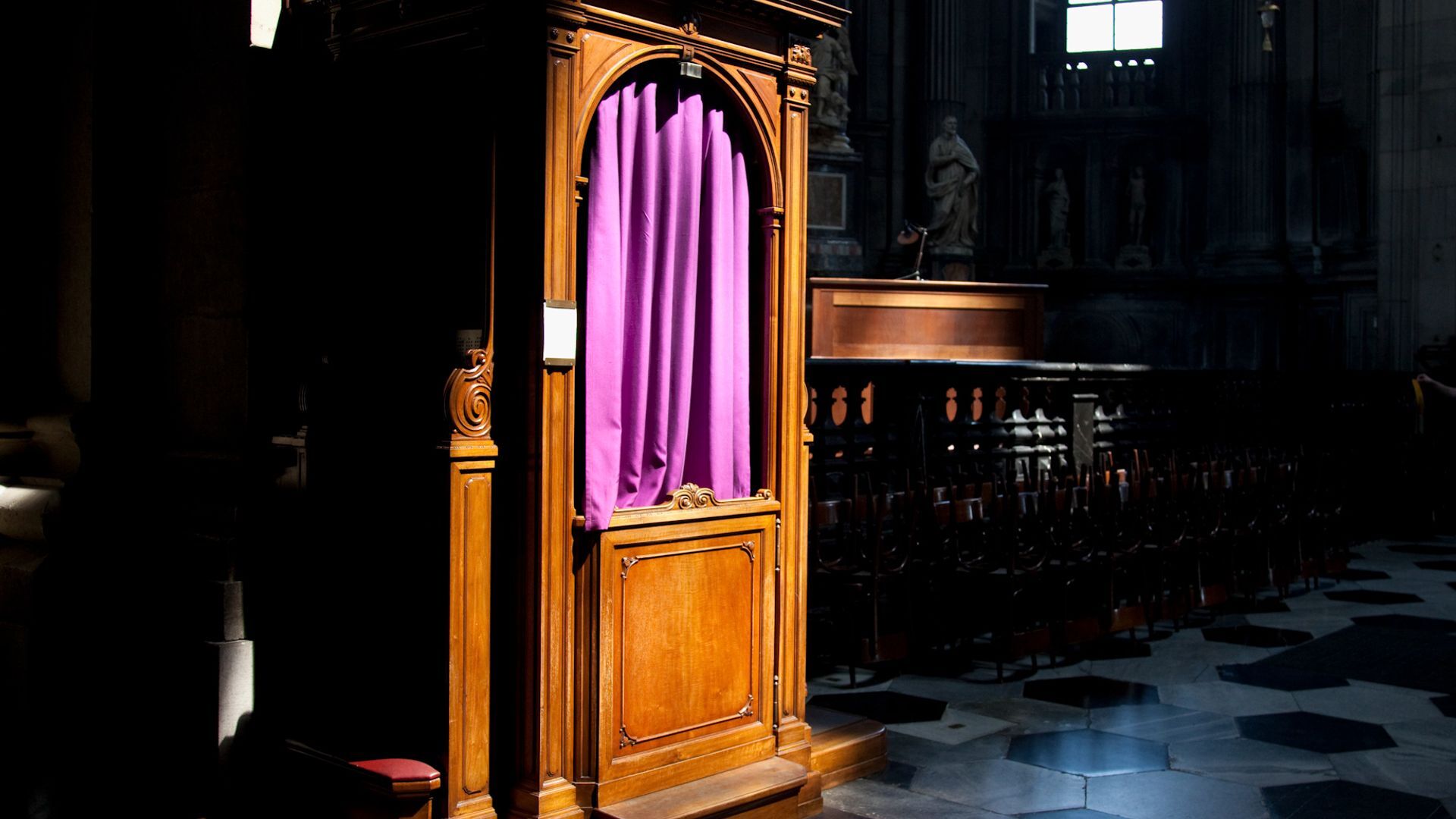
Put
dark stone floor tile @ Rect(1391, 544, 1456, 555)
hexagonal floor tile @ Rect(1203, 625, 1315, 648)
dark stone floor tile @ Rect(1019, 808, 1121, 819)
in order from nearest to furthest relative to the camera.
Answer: dark stone floor tile @ Rect(1019, 808, 1121, 819), hexagonal floor tile @ Rect(1203, 625, 1315, 648), dark stone floor tile @ Rect(1391, 544, 1456, 555)

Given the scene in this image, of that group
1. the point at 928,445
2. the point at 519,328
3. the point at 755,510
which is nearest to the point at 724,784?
the point at 755,510

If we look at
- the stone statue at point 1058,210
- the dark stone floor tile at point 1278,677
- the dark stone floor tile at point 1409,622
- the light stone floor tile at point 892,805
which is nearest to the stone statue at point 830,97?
the stone statue at point 1058,210

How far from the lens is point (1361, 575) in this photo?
9008mm

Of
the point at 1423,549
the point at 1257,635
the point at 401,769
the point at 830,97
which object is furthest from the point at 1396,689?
the point at 830,97

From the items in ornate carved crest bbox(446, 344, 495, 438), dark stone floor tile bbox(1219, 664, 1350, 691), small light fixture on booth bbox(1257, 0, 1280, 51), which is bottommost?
dark stone floor tile bbox(1219, 664, 1350, 691)

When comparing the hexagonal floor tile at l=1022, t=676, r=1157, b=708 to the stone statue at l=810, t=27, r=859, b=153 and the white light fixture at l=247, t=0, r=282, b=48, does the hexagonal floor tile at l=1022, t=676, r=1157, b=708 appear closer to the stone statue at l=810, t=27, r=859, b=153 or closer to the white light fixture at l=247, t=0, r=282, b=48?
the white light fixture at l=247, t=0, r=282, b=48

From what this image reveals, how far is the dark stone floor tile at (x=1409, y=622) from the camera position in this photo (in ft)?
23.2

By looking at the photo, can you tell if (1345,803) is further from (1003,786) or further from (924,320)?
(924,320)

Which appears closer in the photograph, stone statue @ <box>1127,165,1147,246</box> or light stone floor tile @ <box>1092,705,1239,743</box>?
light stone floor tile @ <box>1092,705,1239,743</box>

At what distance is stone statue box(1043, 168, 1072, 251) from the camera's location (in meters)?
19.9

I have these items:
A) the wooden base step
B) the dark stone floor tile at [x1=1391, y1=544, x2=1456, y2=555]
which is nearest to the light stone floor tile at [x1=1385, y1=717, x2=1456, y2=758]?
the wooden base step

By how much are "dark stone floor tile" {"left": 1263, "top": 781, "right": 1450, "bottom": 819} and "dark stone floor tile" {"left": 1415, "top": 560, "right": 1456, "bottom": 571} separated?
19.0 ft

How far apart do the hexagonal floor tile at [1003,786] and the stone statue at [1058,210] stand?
16326 mm

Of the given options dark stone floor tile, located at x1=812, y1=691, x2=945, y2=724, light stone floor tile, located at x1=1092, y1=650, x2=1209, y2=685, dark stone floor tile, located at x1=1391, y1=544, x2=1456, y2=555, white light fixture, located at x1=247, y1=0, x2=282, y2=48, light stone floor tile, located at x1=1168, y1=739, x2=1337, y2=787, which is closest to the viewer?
white light fixture, located at x1=247, y1=0, x2=282, y2=48
